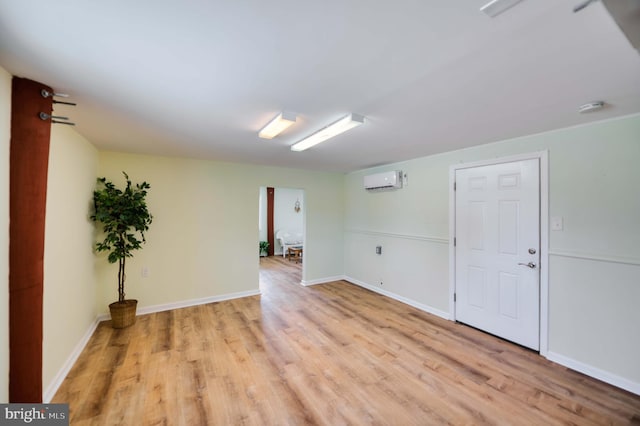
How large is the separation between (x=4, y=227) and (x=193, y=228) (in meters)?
2.64

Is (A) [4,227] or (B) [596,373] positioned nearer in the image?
(A) [4,227]

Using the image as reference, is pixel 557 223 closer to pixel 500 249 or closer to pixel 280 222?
pixel 500 249

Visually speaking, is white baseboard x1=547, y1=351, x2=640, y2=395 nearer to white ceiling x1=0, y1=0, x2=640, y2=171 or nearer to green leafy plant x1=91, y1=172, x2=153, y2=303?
white ceiling x1=0, y1=0, x2=640, y2=171

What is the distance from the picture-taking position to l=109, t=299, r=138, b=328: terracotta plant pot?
10.4 feet

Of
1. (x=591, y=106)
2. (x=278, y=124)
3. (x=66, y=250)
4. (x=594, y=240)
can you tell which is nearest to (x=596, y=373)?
(x=594, y=240)

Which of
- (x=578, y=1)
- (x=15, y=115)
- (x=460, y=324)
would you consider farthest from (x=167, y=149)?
(x=460, y=324)

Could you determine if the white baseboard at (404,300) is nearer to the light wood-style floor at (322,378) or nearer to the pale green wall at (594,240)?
the light wood-style floor at (322,378)

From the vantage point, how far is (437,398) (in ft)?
6.64

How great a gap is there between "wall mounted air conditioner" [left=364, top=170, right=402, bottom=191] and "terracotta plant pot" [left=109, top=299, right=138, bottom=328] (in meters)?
3.93

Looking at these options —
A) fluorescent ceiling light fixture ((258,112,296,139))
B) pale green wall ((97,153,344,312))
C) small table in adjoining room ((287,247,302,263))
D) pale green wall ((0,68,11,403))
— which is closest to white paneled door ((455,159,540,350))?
fluorescent ceiling light fixture ((258,112,296,139))

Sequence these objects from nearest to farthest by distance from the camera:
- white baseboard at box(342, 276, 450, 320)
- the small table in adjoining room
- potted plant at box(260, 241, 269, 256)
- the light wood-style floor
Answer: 1. the light wood-style floor
2. white baseboard at box(342, 276, 450, 320)
3. the small table in adjoining room
4. potted plant at box(260, 241, 269, 256)

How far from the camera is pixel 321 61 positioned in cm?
138

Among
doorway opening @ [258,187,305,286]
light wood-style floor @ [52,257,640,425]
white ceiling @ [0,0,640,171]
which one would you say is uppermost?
white ceiling @ [0,0,640,171]

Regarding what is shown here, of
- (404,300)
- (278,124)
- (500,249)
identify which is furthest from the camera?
(404,300)
